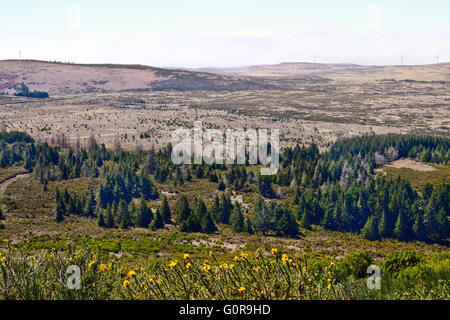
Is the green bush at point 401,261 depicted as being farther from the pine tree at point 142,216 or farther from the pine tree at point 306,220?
the pine tree at point 142,216

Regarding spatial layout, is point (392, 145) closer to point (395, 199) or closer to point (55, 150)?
point (395, 199)

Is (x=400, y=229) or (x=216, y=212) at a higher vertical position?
(x=216, y=212)

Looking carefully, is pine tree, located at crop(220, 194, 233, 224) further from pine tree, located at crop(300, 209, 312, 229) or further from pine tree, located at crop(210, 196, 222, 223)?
pine tree, located at crop(300, 209, 312, 229)

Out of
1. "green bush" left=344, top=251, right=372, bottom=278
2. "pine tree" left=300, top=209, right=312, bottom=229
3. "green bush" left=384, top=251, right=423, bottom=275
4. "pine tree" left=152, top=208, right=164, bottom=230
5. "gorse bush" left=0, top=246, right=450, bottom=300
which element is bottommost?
"pine tree" left=300, top=209, right=312, bottom=229

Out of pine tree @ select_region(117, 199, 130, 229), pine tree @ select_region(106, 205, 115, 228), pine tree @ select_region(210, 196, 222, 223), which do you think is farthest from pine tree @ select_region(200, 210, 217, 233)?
pine tree @ select_region(106, 205, 115, 228)

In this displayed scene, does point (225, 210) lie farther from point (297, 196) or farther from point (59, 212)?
point (59, 212)

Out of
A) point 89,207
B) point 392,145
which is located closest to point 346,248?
point 89,207

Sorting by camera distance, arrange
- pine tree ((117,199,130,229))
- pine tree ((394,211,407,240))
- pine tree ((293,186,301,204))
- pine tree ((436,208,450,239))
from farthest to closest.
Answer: pine tree ((293,186,301,204)) < pine tree ((436,208,450,239)) < pine tree ((394,211,407,240)) < pine tree ((117,199,130,229))

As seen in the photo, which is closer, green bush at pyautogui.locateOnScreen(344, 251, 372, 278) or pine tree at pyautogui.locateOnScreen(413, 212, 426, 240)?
green bush at pyautogui.locateOnScreen(344, 251, 372, 278)

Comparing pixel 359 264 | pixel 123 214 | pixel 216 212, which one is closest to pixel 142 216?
pixel 123 214

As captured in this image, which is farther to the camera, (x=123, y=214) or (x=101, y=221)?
(x=123, y=214)

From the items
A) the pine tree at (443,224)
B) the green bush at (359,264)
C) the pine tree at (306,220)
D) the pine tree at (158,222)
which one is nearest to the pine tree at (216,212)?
the pine tree at (158,222)

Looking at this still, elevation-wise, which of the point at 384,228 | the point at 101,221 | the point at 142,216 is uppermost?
the point at 142,216

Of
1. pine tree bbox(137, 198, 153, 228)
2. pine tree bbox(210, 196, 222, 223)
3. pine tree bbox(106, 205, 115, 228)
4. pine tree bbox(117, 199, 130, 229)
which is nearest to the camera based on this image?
pine tree bbox(106, 205, 115, 228)
